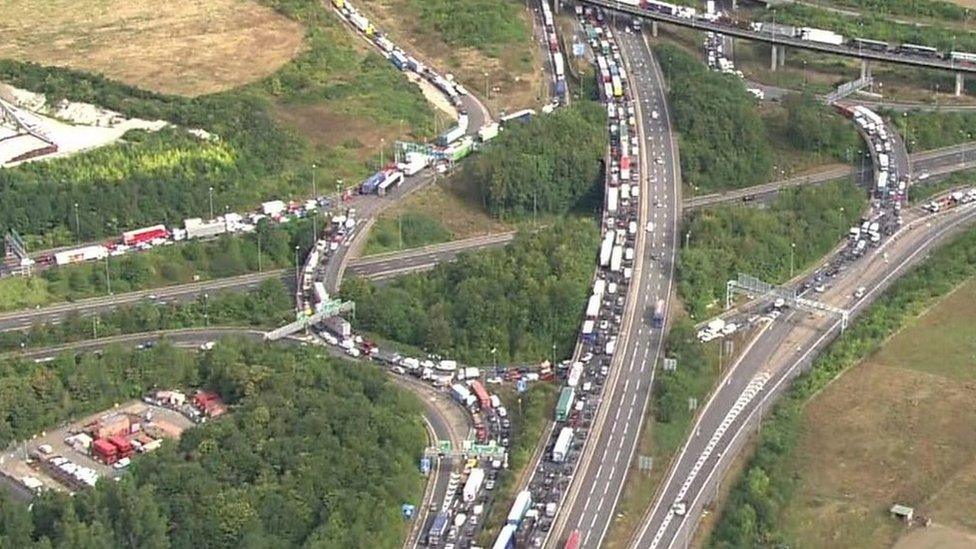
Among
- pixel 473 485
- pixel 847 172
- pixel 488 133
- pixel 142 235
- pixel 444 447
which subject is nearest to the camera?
pixel 473 485

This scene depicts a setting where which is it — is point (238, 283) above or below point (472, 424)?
above

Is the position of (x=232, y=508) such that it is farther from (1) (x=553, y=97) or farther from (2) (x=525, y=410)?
(1) (x=553, y=97)

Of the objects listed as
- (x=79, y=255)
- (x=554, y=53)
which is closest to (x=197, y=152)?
(x=79, y=255)

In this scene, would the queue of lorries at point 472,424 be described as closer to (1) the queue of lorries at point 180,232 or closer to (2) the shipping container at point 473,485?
(2) the shipping container at point 473,485

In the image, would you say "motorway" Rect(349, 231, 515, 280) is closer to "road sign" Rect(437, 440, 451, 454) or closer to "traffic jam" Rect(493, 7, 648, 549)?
"traffic jam" Rect(493, 7, 648, 549)

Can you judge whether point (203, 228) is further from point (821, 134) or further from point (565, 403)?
point (821, 134)

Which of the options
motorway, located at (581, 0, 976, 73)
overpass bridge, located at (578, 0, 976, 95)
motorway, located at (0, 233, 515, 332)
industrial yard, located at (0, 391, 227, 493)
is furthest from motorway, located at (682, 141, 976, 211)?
industrial yard, located at (0, 391, 227, 493)
